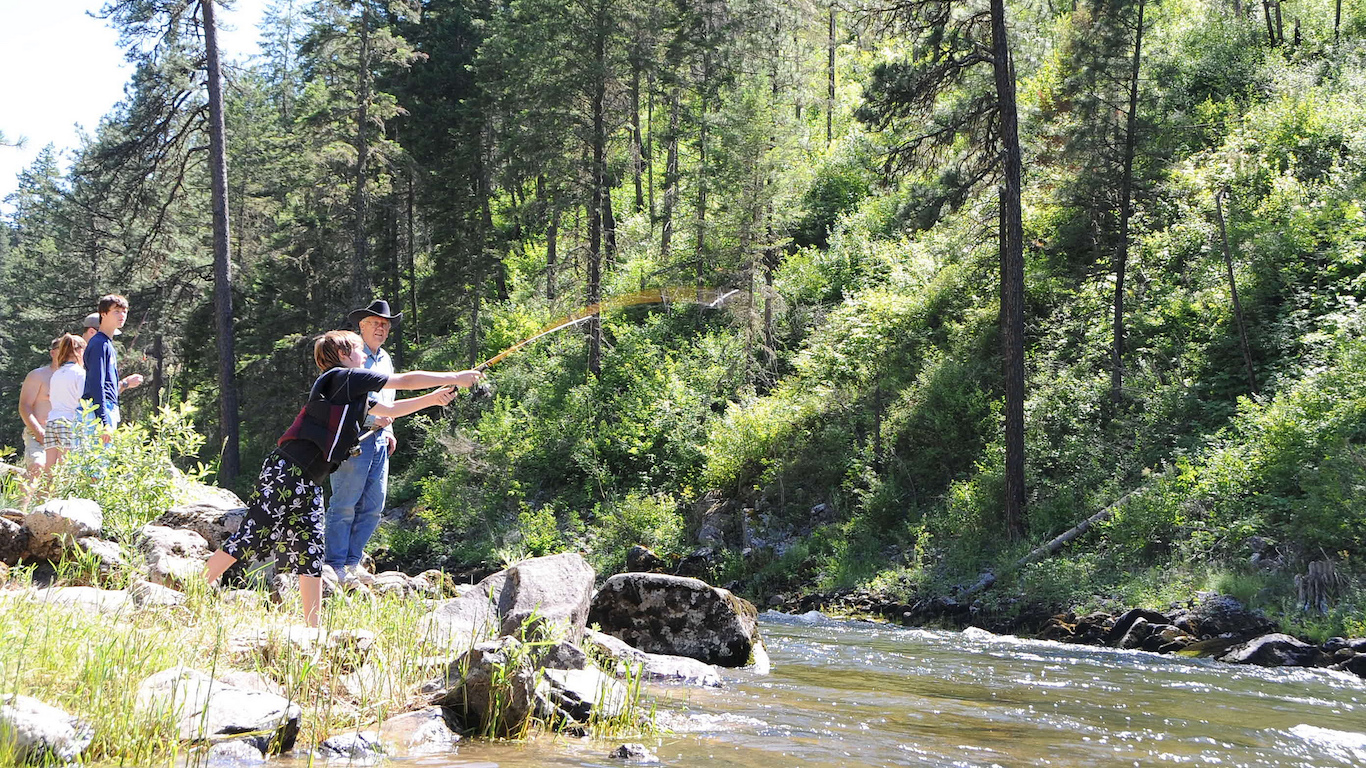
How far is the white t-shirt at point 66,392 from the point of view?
9211 mm

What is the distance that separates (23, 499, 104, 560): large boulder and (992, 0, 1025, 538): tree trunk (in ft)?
42.8

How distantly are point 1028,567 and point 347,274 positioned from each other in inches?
958

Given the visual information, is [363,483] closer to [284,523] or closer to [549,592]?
[284,523]

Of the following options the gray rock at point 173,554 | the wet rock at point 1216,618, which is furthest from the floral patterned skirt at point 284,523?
the wet rock at point 1216,618

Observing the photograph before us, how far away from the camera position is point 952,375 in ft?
65.0

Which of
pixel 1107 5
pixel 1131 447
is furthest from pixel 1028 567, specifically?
pixel 1107 5

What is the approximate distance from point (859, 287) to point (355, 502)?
20.4 meters

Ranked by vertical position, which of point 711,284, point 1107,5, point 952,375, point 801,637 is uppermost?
point 1107,5

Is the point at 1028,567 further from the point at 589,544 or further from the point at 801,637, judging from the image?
the point at 589,544

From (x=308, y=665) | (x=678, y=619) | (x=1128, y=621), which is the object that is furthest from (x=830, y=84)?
(x=308, y=665)

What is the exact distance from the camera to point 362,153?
28.0m

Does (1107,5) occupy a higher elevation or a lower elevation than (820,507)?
higher

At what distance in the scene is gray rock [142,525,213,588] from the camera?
7.16 metres

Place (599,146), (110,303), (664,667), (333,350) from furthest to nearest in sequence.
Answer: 1. (599,146)
2. (110,303)
3. (664,667)
4. (333,350)
